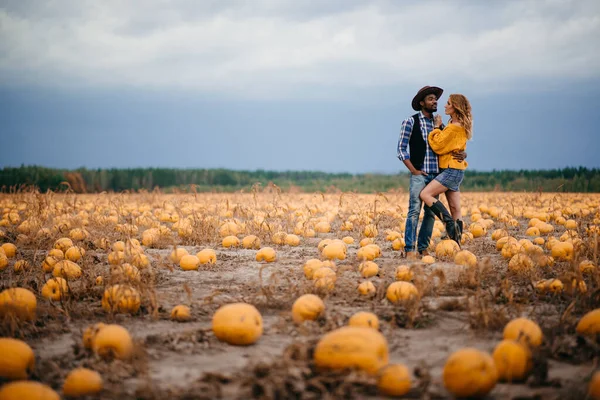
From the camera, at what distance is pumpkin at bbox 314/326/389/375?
2301 millimetres

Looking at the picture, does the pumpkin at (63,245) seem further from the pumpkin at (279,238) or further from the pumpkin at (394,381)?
the pumpkin at (394,381)

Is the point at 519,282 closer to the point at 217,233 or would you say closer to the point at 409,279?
the point at 409,279

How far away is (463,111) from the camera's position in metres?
5.98

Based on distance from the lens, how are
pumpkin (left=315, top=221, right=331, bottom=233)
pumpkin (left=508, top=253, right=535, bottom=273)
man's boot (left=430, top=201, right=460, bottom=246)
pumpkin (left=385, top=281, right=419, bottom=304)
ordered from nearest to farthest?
pumpkin (left=385, top=281, right=419, bottom=304) < pumpkin (left=508, top=253, right=535, bottom=273) < man's boot (left=430, top=201, right=460, bottom=246) < pumpkin (left=315, top=221, right=331, bottom=233)

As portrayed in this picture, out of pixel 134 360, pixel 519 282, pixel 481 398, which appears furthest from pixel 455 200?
pixel 134 360

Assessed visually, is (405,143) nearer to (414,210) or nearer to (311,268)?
(414,210)

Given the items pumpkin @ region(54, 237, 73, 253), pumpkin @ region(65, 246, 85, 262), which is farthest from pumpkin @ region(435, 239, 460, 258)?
pumpkin @ region(54, 237, 73, 253)

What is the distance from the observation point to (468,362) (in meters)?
2.20

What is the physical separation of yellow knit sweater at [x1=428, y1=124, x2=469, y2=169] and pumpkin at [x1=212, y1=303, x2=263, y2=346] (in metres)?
3.96

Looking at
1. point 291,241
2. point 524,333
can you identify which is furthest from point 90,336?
point 291,241

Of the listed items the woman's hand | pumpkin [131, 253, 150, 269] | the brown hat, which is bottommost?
pumpkin [131, 253, 150, 269]

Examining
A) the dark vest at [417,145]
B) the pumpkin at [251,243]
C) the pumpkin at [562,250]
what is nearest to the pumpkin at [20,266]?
the pumpkin at [251,243]

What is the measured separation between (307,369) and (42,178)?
28841 mm

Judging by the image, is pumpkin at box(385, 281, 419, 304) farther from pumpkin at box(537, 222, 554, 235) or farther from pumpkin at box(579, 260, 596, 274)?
pumpkin at box(537, 222, 554, 235)
